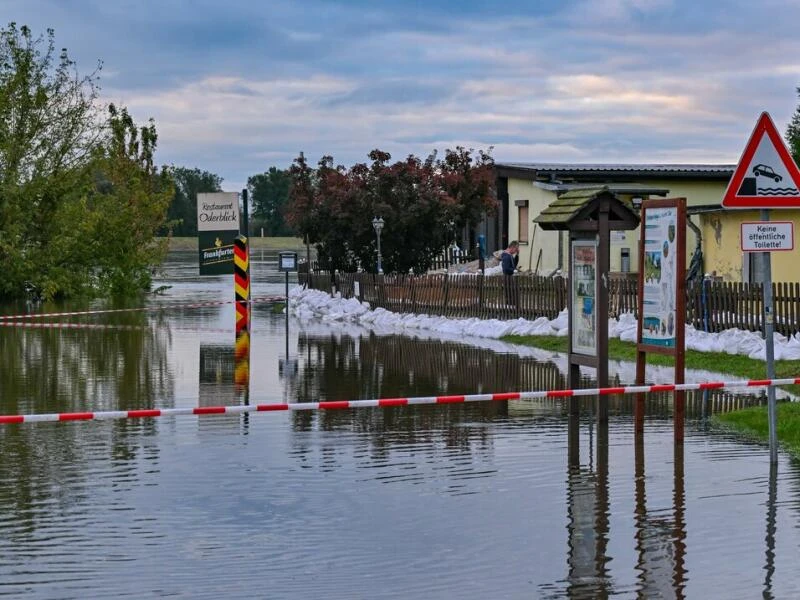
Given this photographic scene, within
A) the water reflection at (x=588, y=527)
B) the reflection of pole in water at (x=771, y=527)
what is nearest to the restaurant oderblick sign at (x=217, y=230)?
the water reflection at (x=588, y=527)

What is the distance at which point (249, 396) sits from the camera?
16297 mm

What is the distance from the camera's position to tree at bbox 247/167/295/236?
180 meters

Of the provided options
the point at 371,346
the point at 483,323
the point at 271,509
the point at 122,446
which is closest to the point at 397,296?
the point at 483,323

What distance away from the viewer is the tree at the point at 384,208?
132 feet

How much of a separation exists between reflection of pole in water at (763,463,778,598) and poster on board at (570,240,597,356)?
3.69 m

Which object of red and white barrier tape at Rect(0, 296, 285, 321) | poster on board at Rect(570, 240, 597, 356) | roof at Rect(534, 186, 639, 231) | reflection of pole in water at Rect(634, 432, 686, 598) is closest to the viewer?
reflection of pole in water at Rect(634, 432, 686, 598)

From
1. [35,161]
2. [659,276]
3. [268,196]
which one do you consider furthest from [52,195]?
[268,196]

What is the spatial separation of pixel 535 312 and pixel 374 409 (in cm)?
1341

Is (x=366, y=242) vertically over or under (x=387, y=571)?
over

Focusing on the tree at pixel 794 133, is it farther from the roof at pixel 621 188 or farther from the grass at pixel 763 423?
the grass at pixel 763 423

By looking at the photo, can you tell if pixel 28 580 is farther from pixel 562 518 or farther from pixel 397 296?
pixel 397 296

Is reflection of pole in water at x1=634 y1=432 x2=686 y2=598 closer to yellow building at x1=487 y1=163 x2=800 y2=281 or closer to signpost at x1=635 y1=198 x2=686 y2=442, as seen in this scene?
signpost at x1=635 y1=198 x2=686 y2=442

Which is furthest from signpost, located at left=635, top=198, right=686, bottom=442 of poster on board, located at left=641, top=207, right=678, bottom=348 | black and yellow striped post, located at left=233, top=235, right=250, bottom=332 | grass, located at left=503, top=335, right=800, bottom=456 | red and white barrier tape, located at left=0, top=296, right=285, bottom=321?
red and white barrier tape, located at left=0, top=296, right=285, bottom=321

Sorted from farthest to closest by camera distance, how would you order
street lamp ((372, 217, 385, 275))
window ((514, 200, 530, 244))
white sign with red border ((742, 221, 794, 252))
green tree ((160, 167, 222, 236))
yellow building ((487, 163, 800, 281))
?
green tree ((160, 167, 222, 236)) < window ((514, 200, 530, 244)) < yellow building ((487, 163, 800, 281)) < street lamp ((372, 217, 385, 275)) < white sign with red border ((742, 221, 794, 252))
